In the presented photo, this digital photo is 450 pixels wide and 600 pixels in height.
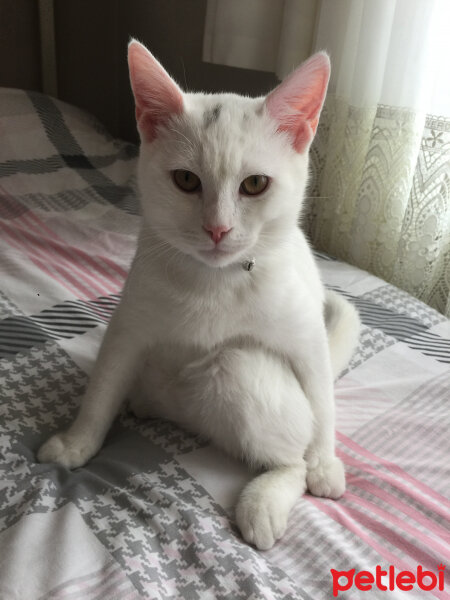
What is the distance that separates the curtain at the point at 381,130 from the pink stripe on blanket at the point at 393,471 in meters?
0.63

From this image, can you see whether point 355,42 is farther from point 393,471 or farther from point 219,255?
point 393,471

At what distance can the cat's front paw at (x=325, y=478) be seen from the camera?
2.68ft

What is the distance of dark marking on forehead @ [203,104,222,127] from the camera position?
0.75 meters

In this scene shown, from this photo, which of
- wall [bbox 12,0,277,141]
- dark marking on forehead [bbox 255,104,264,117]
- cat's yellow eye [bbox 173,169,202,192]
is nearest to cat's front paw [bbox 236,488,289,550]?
cat's yellow eye [bbox 173,169,202,192]

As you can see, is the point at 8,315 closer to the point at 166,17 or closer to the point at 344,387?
the point at 344,387

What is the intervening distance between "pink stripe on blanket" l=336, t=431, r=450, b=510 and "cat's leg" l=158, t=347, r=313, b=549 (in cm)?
13

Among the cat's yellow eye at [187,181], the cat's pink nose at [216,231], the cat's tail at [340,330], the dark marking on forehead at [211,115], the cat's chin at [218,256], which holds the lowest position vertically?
the cat's tail at [340,330]

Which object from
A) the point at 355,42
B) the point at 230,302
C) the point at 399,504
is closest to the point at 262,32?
the point at 355,42

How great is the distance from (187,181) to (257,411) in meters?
0.35

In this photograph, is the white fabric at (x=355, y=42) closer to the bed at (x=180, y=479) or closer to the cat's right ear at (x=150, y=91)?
the bed at (x=180, y=479)

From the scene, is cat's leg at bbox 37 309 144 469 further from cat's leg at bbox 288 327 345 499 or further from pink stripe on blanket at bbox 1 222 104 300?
pink stripe on blanket at bbox 1 222 104 300

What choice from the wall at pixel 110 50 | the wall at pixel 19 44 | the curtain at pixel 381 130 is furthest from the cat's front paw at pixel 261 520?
the wall at pixel 19 44

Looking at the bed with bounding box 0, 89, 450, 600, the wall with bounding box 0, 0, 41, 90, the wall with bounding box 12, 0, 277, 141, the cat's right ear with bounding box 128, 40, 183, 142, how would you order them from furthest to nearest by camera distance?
the wall with bounding box 0, 0, 41, 90 → the wall with bounding box 12, 0, 277, 141 → the cat's right ear with bounding box 128, 40, 183, 142 → the bed with bounding box 0, 89, 450, 600

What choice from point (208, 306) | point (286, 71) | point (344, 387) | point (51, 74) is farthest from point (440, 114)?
point (51, 74)
